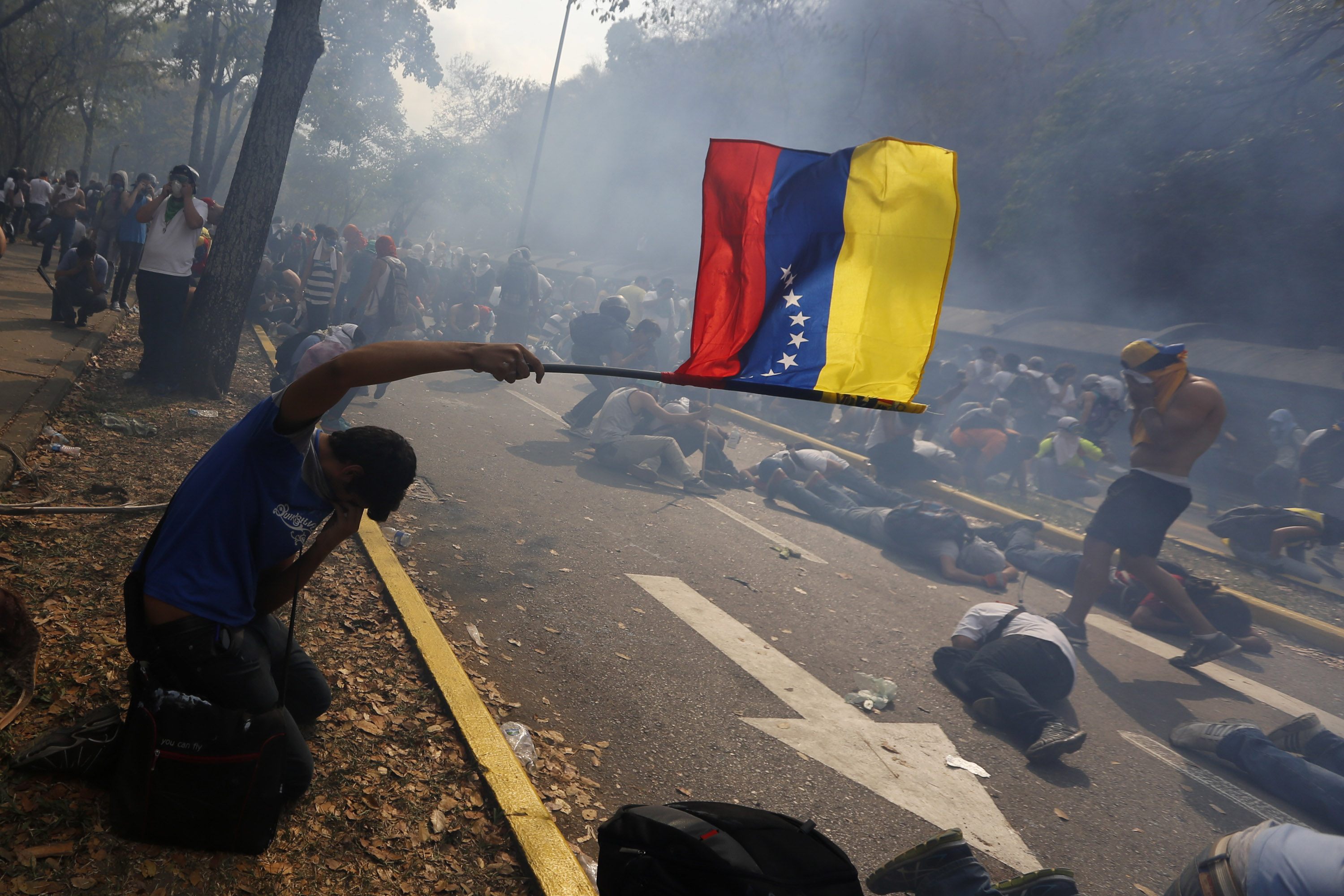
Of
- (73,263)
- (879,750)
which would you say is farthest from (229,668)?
(73,263)

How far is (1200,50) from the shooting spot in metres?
18.3

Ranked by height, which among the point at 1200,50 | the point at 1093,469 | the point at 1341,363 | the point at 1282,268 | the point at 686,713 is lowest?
the point at 686,713

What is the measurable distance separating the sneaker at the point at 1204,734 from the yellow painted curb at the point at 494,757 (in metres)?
3.91

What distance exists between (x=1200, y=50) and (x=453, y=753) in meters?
22.2

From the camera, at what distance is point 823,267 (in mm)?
3078

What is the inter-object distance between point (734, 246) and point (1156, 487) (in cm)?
458

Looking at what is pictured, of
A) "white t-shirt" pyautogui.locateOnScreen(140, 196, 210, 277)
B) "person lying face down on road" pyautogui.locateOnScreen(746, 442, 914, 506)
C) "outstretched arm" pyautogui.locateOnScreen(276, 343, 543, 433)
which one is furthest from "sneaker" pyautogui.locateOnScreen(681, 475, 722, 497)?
"outstretched arm" pyautogui.locateOnScreen(276, 343, 543, 433)

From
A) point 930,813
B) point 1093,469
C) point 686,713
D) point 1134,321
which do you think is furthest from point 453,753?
point 1134,321

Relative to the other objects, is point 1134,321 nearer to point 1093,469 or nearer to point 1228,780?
point 1093,469

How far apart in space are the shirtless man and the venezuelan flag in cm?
398

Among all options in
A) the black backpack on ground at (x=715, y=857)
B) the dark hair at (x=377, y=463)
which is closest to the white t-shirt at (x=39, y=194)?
the dark hair at (x=377, y=463)

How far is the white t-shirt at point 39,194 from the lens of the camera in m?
18.0

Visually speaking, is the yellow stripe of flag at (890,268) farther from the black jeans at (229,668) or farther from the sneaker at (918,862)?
the black jeans at (229,668)

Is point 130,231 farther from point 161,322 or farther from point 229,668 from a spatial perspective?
point 229,668
